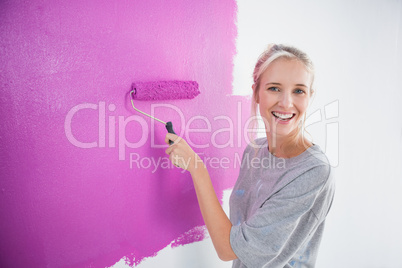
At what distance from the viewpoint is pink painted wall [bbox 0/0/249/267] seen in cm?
63

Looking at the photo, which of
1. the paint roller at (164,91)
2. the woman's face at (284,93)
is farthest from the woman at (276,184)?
the paint roller at (164,91)

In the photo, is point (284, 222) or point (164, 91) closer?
point (284, 222)

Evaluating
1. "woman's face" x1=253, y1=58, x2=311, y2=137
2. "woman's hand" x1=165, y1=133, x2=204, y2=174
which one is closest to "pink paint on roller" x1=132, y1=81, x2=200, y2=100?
"woman's hand" x1=165, y1=133, x2=204, y2=174

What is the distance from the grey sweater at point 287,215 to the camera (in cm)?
63

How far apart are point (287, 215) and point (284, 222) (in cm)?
2

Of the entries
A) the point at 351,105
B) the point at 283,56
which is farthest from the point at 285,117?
the point at 351,105

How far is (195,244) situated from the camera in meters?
0.97

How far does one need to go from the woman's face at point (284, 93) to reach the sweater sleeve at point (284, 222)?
0.67 feet

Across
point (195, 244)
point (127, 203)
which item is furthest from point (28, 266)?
point (195, 244)

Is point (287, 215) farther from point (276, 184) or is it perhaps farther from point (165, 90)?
point (165, 90)

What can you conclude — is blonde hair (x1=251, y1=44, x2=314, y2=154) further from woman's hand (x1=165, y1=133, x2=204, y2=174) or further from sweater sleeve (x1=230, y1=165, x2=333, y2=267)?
woman's hand (x1=165, y1=133, x2=204, y2=174)

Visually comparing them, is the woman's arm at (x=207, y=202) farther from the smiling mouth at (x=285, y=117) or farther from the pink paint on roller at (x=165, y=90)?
the smiling mouth at (x=285, y=117)

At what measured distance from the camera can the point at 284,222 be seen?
0.62 meters

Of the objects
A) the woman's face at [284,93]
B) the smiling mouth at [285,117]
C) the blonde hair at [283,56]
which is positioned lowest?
the smiling mouth at [285,117]
